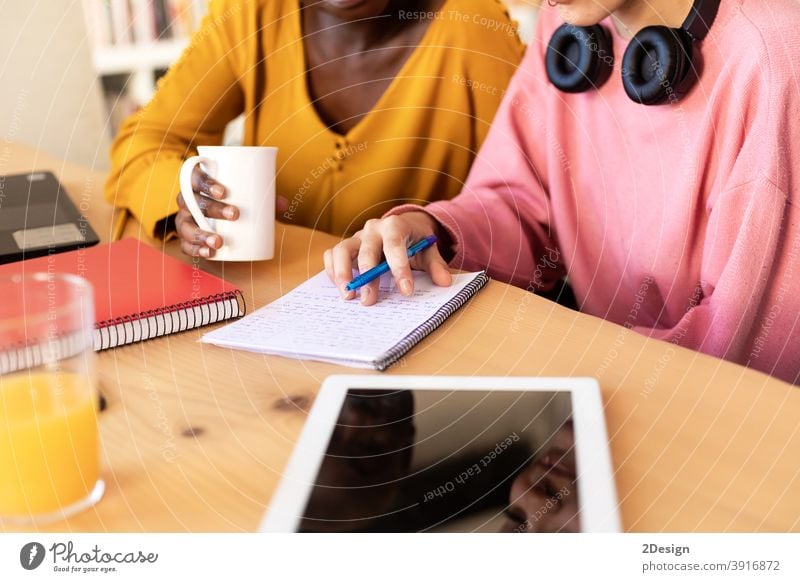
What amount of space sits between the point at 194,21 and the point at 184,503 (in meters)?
0.61

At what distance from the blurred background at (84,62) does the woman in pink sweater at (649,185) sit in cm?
17

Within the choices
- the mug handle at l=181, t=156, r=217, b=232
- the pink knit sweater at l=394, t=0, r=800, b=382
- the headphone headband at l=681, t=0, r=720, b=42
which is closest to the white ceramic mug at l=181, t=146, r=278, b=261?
the mug handle at l=181, t=156, r=217, b=232

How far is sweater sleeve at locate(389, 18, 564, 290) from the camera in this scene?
0.66 metres

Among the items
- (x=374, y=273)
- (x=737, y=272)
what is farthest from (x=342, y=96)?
(x=737, y=272)

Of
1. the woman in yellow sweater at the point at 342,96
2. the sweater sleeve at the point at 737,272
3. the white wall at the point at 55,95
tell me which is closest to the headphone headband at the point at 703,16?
the sweater sleeve at the point at 737,272

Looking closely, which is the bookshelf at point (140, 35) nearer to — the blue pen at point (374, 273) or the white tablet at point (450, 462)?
the blue pen at point (374, 273)

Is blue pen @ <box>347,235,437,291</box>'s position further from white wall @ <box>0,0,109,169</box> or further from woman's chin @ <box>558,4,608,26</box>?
white wall @ <box>0,0,109,169</box>

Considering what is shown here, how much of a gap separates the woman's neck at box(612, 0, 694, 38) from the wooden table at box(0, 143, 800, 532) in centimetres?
26

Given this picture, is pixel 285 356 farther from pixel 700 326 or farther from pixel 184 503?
pixel 700 326

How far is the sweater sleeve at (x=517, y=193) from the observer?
660 millimetres

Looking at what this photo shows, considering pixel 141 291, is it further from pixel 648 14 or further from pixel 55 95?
pixel 55 95

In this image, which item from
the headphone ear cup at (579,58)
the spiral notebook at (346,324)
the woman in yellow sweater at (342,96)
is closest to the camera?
the spiral notebook at (346,324)

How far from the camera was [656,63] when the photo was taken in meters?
0.56

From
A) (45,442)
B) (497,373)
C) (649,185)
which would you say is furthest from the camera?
(649,185)
